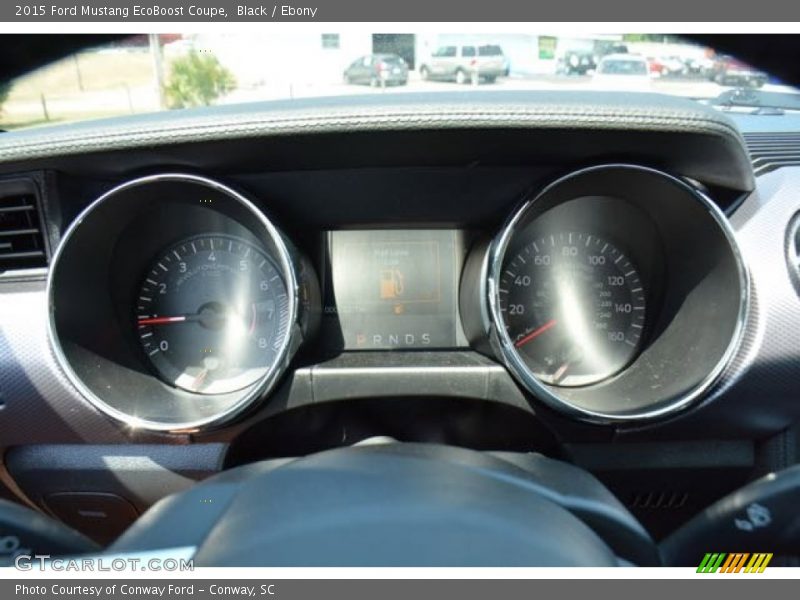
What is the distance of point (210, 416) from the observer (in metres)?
2.11

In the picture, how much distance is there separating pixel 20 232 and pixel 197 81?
0.74 m

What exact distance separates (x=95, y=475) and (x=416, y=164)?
1.39 metres

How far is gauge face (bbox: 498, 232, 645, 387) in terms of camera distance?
2.41 metres

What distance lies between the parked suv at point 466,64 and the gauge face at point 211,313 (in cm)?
87

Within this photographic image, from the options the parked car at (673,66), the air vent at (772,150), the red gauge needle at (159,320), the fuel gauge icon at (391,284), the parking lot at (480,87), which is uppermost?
the parked car at (673,66)

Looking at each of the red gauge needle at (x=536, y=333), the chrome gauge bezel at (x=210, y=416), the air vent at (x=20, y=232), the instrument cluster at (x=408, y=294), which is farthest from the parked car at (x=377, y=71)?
the air vent at (x=20, y=232)

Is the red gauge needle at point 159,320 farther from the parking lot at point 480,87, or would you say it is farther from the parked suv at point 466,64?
the parked suv at point 466,64

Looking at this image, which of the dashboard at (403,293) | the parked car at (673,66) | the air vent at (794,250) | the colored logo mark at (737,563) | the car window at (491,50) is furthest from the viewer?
the car window at (491,50)

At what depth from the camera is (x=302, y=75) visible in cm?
247

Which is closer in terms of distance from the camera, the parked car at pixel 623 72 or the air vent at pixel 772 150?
the air vent at pixel 772 150

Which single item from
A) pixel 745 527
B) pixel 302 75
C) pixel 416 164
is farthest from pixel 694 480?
pixel 302 75

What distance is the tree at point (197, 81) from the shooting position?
2.27 metres

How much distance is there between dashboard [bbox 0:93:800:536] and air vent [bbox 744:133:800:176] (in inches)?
3.3

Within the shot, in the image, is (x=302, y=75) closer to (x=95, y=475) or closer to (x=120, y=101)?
(x=120, y=101)
